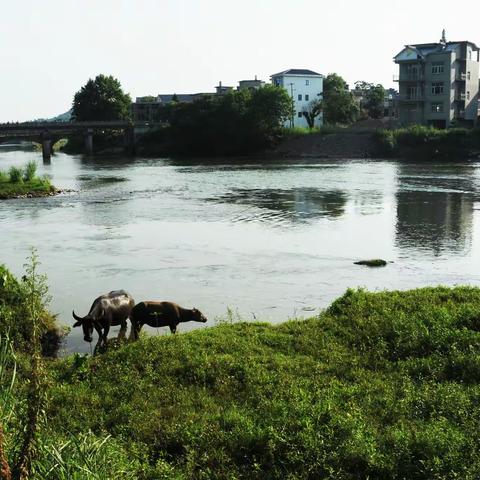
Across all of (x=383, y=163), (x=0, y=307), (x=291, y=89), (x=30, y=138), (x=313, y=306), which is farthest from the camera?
(x=291, y=89)

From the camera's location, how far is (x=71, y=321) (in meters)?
16.9

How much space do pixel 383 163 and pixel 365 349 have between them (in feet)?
215

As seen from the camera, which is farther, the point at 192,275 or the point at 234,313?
the point at 192,275

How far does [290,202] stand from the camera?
42375 mm

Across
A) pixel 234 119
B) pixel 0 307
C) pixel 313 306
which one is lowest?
pixel 313 306

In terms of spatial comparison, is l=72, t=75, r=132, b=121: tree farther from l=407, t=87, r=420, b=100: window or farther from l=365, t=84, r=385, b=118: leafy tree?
l=407, t=87, r=420, b=100: window

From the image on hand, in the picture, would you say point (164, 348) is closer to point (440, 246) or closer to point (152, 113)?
point (440, 246)

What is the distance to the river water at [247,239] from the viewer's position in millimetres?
20203

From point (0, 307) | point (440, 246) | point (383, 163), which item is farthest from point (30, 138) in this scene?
point (0, 307)

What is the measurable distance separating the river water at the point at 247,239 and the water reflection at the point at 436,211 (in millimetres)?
70

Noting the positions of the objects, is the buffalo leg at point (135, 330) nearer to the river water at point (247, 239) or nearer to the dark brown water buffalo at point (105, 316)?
the dark brown water buffalo at point (105, 316)

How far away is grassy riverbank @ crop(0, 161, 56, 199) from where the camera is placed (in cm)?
4562

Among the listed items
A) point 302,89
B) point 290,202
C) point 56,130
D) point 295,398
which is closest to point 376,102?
point 302,89

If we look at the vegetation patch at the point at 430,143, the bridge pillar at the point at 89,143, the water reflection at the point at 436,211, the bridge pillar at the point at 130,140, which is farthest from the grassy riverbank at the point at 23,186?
the bridge pillar at the point at 89,143
